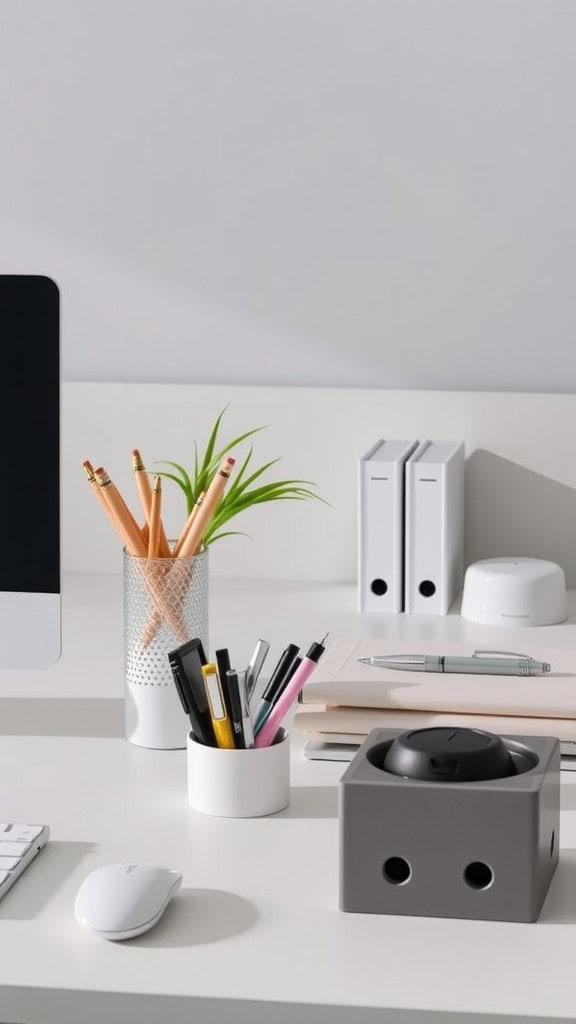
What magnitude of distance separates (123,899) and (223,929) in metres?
0.06

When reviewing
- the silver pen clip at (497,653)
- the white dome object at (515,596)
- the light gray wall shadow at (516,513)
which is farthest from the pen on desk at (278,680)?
the light gray wall shadow at (516,513)

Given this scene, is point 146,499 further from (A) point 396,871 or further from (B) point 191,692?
(A) point 396,871

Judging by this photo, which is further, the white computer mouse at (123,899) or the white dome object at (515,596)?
the white dome object at (515,596)

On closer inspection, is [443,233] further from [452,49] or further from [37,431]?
[37,431]

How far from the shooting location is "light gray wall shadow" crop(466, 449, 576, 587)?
1.88 metres

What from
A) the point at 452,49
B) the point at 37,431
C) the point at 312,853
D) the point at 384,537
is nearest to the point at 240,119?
the point at 452,49

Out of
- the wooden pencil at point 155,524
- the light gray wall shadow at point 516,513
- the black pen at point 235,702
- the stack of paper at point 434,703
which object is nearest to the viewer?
the black pen at point 235,702

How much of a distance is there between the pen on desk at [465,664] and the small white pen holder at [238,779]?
0.70 feet

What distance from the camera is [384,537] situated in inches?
68.5

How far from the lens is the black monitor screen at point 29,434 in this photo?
1.19m

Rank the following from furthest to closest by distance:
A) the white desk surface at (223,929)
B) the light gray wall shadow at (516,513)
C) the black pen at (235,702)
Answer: the light gray wall shadow at (516,513), the black pen at (235,702), the white desk surface at (223,929)

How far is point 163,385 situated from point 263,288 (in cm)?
19

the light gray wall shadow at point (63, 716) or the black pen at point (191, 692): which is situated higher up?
the black pen at point (191, 692)

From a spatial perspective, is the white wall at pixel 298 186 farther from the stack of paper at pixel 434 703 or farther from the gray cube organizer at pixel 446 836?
the gray cube organizer at pixel 446 836
